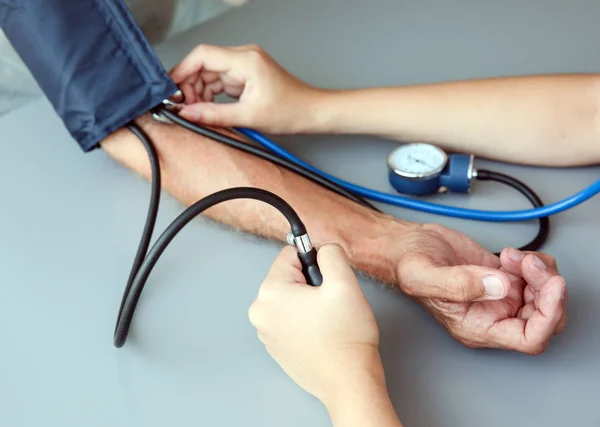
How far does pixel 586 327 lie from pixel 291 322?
37 cm

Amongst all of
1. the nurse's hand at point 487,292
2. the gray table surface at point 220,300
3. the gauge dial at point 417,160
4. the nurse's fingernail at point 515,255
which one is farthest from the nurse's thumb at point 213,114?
the nurse's fingernail at point 515,255

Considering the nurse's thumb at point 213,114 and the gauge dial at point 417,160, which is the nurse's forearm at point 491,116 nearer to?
the gauge dial at point 417,160

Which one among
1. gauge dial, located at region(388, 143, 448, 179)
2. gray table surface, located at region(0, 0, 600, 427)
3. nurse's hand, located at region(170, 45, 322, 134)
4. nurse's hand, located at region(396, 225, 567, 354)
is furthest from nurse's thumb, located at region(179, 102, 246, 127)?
nurse's hand, located at region(396, 225, 567, 354)

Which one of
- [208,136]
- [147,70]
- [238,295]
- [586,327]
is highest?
[147,70]

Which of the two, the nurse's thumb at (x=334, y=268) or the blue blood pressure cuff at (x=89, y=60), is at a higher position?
the blue blood pressure cuff at (x=89, y=60)

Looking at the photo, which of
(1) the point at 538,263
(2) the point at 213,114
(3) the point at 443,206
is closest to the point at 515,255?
(1) the point at 538,263

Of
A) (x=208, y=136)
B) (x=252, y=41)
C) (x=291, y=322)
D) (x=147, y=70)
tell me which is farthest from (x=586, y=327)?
(x=252, y=41)

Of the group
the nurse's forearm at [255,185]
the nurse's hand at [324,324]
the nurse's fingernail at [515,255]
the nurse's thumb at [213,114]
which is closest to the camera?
the nurse's hand at [324,324]

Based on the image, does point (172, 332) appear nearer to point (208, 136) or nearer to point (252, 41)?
point (208, 136)

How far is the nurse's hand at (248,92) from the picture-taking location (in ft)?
3.59

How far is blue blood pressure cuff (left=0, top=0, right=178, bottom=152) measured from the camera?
1.05 meters

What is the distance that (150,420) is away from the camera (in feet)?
2.58

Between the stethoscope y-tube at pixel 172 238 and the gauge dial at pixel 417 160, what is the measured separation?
32 cm

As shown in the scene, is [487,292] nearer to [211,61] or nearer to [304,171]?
[304,171]
